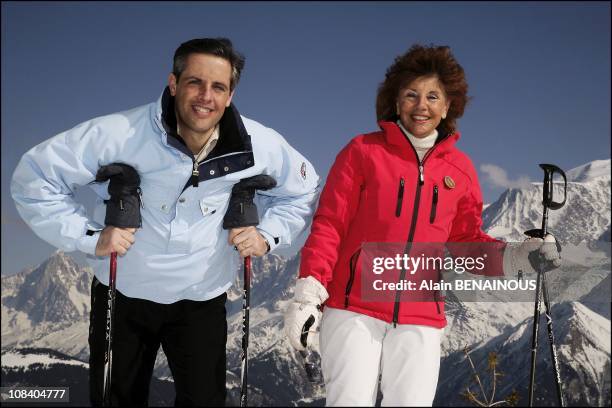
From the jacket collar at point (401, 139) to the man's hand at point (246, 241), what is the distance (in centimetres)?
143

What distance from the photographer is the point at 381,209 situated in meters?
5.08

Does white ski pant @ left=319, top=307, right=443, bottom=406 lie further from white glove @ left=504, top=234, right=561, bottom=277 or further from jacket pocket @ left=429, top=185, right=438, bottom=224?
white glove @ left=504, top=234, right=561, bottom=277

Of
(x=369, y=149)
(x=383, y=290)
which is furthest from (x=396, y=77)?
(x=383, y=290)

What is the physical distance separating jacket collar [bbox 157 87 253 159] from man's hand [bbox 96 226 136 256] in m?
0.84

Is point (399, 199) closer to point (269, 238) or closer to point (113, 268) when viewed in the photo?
point (269, 238)

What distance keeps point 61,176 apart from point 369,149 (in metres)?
2.58

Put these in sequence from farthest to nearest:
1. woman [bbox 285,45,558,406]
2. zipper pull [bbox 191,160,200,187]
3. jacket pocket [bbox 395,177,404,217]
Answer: zipper pull [bbox 191,160,200,187] < jacket pocket [bbox 395,177,404,217] < woman [bbox 285,45,558,406]

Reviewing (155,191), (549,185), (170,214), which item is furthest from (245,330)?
(549,185)

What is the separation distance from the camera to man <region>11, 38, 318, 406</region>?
5465mm

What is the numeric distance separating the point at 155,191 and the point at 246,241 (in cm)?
89

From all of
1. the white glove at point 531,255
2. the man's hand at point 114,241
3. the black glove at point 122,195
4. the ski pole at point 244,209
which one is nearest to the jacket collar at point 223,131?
the ski pole at point 244,209

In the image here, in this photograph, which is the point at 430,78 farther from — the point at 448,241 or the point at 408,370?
the point at 408,370

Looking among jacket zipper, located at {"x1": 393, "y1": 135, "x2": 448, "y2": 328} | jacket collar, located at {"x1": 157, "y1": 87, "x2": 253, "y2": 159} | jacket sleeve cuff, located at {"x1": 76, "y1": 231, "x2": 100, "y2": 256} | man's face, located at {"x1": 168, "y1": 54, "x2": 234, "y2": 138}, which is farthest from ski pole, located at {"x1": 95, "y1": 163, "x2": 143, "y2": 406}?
jacket zipper, located at {"x1": 393, "y1": 135, "x2": 448, "y2": 328}

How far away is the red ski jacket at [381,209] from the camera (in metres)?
4.90
